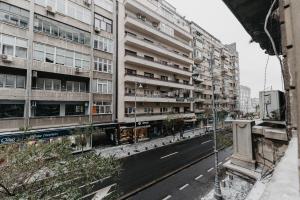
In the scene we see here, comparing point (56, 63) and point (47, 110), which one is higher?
point (56, 63)

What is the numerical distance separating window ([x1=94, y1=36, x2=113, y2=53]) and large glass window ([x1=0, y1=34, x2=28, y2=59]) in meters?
8.68

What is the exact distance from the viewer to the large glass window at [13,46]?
1737 cm

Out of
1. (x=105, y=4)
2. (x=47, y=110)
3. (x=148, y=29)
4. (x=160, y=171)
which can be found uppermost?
(x=105, y=4)

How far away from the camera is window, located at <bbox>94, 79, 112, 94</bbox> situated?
25562mm

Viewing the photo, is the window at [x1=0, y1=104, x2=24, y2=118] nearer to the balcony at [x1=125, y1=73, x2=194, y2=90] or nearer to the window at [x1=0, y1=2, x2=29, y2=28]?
the window at [x1=0, y1=2, x2=29, y2=28]

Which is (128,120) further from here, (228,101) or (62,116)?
(228,101)

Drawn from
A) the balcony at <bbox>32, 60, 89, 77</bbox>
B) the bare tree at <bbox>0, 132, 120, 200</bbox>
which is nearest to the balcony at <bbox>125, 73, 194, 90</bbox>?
the balcony at <bbox>32, 60, 89, 77</bbox>

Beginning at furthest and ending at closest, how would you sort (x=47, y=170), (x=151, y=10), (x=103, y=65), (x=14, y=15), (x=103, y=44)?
Answer: (x=151, y=10)
(x=103, y=44)
(x=103, y=65)
(x=14, y=15)
(x=47, y=170)

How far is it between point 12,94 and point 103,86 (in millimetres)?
10695

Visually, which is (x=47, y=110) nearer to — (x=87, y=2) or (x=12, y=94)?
(x=12, y=94)

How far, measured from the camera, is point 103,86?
26.3 m

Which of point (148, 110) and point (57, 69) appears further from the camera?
point (148, 110)

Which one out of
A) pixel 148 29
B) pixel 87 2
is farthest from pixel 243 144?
pixel 148 29

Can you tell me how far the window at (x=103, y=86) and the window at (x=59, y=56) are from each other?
8.75 feet
